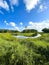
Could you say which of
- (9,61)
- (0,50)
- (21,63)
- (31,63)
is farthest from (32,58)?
(0,50)

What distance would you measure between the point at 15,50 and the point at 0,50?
5.65 feet

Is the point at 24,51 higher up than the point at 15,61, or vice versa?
the point at 24,51

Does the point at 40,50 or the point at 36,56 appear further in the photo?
the point at 40,50

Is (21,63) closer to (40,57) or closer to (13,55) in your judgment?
(13,55)

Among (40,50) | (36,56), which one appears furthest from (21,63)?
(40,50)

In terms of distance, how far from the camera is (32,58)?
9180 millimetres

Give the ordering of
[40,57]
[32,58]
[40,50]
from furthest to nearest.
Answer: [40,50] → [40,57] → [32,58]

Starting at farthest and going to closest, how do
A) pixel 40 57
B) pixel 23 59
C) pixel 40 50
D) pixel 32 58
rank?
pixel 40 50 → pixel 40 57 → pixel 32 58 → pixel 23 59

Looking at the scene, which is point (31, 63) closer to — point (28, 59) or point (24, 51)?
point (28, 59)

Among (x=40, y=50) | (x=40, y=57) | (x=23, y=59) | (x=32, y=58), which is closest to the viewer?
(x=23, y=59)

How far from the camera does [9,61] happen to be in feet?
28.7

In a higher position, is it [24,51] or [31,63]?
[24,51]

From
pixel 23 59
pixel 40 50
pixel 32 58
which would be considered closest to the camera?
pixel 23 59

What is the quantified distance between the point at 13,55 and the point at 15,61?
48 centimetres
